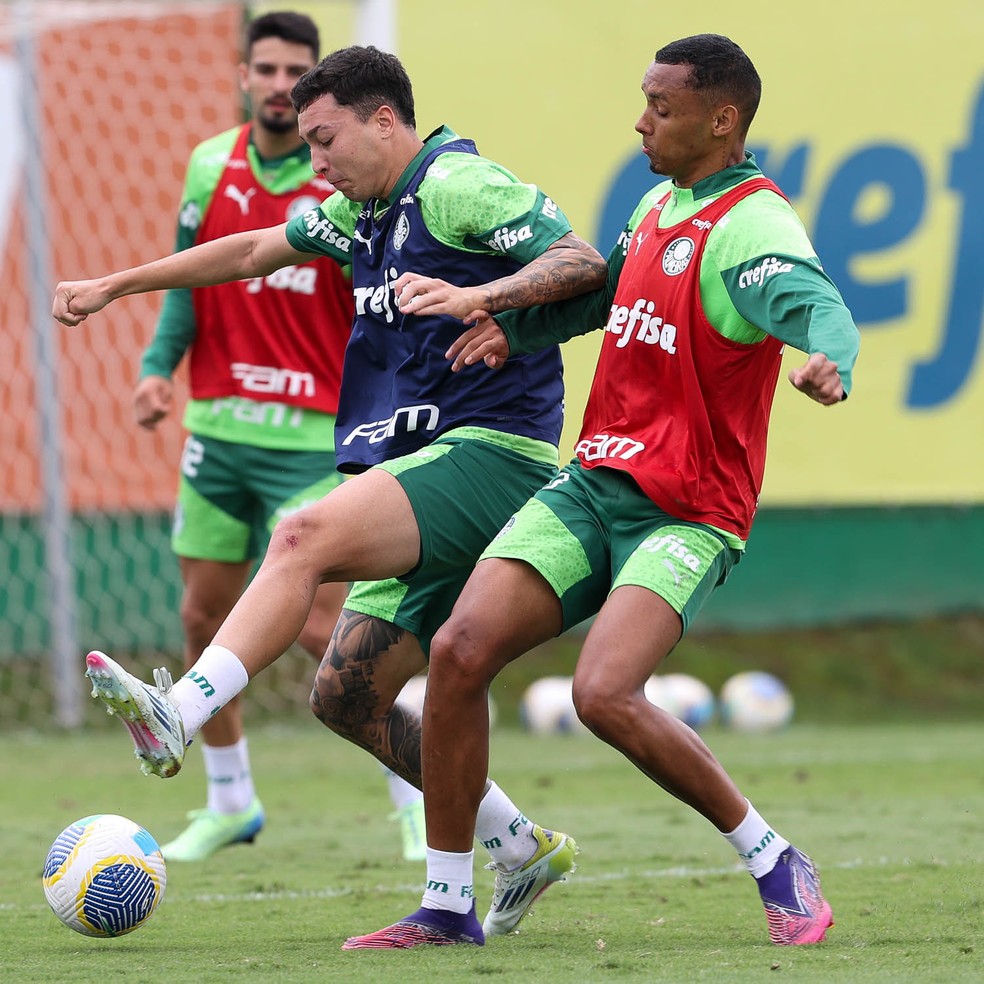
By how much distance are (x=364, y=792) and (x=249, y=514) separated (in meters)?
2.01

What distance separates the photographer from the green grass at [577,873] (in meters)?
4.25

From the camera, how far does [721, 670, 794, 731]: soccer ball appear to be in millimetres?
10633

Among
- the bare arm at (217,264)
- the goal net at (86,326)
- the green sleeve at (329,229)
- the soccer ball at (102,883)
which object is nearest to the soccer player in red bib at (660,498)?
the soccer ball at (102,883)

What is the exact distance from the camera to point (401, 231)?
4848 mm

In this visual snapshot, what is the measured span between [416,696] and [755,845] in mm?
4946

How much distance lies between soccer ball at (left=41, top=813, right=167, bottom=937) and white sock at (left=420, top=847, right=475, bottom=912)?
707mm

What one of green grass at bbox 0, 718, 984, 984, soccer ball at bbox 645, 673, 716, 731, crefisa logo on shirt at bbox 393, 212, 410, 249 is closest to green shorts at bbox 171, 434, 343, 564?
green grass at bbox 0, 718, 984, 984

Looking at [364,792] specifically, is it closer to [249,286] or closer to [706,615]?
[249,286]

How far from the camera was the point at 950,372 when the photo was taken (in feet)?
36.4

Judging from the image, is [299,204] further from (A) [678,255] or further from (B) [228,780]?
(A) [678,255]

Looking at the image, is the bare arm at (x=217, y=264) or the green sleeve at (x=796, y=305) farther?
the bare arm at (x=217, y=264)

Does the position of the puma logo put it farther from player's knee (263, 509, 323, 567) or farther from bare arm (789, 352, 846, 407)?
bare arm (789, 352, 846, 407)

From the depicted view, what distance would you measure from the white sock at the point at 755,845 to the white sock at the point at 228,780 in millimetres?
2613

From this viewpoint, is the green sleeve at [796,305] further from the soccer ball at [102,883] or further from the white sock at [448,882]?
the soccer ball at [102,883]
